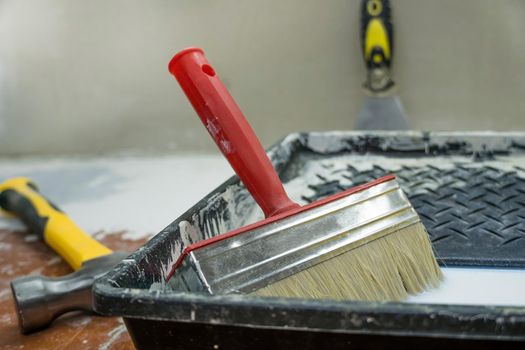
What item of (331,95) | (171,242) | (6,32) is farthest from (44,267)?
(6,32)

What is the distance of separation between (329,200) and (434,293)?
16 centimetres

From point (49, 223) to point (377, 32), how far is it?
954mm

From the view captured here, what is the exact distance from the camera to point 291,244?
52 cm

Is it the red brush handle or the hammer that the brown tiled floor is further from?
the red brush handle

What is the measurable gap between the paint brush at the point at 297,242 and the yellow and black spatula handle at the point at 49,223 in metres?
0.45

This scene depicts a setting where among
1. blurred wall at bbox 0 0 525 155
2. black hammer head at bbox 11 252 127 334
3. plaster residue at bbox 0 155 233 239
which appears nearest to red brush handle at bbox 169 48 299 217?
black hammer head at bbox 11 252 127 334

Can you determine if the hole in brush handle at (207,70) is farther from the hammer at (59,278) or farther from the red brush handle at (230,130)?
the hammer at (59,278)

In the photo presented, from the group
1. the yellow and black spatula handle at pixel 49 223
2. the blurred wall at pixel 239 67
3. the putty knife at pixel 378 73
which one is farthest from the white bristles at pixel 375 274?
the blurred wall at pixel 239 67

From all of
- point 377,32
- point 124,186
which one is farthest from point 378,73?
point 124,186

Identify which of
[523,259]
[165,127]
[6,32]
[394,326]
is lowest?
[523,259]

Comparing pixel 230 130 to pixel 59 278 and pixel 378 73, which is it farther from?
pixel 378 73

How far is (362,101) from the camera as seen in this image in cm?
172

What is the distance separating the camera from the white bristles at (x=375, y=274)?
52cm

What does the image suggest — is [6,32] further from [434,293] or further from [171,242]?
[434,293]
